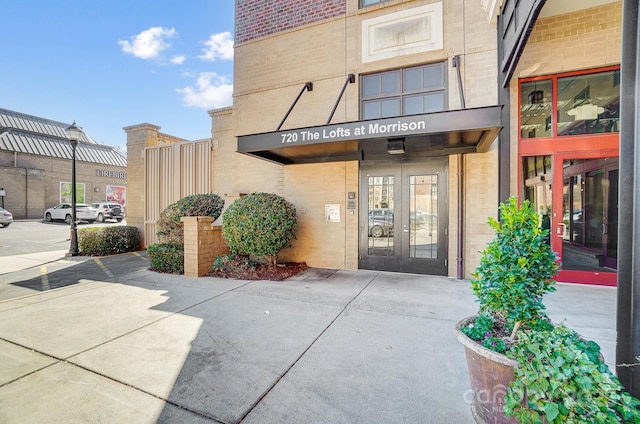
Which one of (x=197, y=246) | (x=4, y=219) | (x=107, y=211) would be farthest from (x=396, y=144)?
(x=107, y=211)

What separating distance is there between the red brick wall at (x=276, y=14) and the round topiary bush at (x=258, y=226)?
5.25 m

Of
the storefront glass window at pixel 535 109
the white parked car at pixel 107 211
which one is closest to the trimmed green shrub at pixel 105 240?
the storefront glass window at pixel 535 109

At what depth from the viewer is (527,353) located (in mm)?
1918

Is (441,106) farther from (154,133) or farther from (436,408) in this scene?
(154,133)

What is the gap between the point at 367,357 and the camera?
3.23 m

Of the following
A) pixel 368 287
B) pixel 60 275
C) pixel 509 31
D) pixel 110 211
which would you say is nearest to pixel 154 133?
pixel 60 275

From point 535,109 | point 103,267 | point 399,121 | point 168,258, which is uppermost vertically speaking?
point 535,109

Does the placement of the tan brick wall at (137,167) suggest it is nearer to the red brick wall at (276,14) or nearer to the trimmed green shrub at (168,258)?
the trimmed green shrub at (168,258)

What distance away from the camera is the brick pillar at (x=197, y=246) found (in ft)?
23.4

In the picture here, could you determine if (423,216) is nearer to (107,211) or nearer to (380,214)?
(380,214)

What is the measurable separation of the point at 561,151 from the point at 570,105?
3.34 feet

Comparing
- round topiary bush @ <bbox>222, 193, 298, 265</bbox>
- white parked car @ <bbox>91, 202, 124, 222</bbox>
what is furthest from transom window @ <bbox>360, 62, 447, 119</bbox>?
white parked car @ <bbox>91, 202, 124, 222</bbox>

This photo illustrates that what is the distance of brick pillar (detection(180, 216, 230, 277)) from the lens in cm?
712

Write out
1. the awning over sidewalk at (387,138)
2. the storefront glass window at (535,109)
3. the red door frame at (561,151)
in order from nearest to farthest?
the awning over sidewalk at (387,138), the red door frame at (561,151), the storefront glass window at (535,109)
